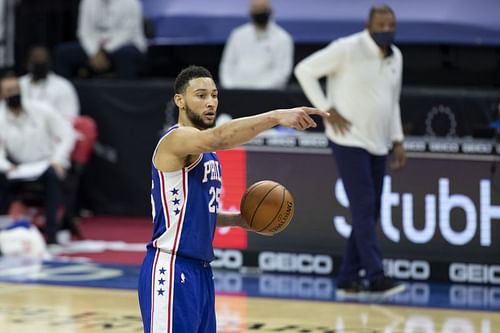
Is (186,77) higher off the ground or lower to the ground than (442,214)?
higher

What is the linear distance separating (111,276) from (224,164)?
1.44 m

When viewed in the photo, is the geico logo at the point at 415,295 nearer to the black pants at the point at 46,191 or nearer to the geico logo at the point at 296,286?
the geico logo at the point at 296,286

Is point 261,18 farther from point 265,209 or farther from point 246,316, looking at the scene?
point 265,209

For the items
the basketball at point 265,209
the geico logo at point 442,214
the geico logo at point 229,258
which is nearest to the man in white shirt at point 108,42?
the geico logo at point 229,258

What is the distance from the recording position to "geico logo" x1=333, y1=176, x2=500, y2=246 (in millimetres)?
10555

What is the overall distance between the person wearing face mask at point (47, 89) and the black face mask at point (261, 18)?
2.30 meters

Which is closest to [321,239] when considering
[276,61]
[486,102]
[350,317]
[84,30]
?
[350,317]

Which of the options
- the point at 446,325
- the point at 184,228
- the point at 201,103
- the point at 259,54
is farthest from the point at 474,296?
the point at 259,54

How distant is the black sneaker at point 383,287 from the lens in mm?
9719

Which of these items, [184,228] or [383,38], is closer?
[184,228]

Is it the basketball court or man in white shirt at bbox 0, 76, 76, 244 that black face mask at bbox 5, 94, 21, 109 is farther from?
the basketball court

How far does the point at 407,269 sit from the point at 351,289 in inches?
37.8

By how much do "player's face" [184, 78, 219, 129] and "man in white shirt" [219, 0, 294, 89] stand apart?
7.96 meters

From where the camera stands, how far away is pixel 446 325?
8.90 metres
